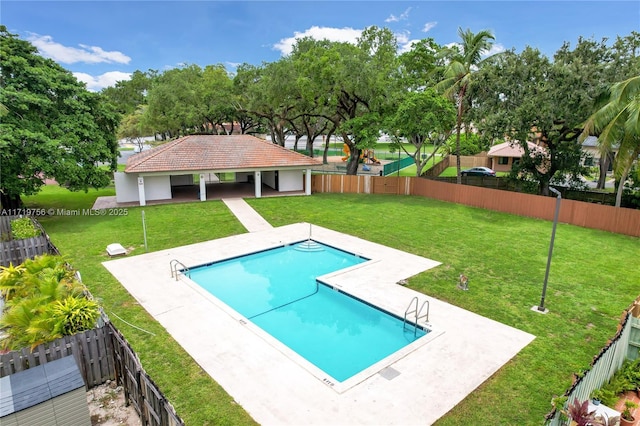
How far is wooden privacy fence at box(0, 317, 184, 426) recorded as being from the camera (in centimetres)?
623

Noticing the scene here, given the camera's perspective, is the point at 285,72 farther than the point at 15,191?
Yes

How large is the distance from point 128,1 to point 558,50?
26097 mm

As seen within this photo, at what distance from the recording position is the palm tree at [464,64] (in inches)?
1004

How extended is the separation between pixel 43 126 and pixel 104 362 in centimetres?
1563

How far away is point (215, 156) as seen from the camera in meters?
26.5

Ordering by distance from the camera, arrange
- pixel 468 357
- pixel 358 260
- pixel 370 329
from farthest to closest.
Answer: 1. pixel 358 260
2. pixel 370 329
3. pixel 468 357

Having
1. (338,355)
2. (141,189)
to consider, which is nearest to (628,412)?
(338,355)

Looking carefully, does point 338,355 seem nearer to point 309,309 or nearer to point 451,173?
point 309,309

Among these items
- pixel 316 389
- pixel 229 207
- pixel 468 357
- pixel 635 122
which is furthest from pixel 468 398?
pixel 229 207

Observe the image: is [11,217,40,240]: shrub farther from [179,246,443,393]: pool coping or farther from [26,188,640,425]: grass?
[179,246,443,393]: pool coping

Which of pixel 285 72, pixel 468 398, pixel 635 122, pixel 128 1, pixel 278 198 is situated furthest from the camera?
pixel 285 72

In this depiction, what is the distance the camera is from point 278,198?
2762 centimetres

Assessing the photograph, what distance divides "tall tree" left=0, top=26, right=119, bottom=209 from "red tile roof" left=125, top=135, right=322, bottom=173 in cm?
363

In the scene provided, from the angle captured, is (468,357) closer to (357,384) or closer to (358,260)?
(357,384)
